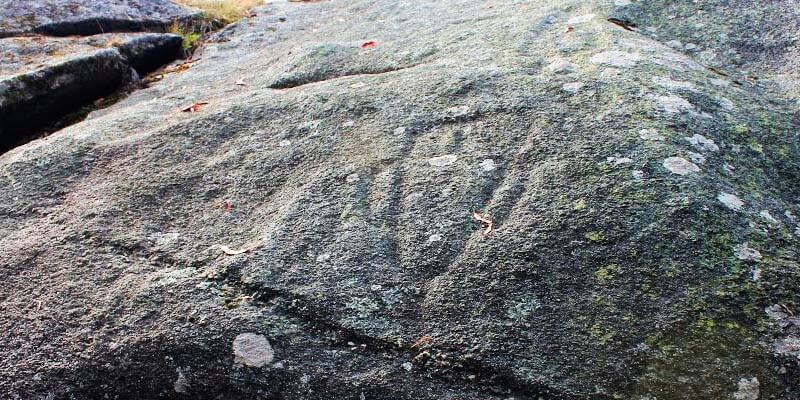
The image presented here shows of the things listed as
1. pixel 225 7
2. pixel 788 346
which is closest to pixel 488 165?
pixel 788 346

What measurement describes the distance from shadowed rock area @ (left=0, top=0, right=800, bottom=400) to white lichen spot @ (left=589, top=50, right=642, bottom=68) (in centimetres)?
3

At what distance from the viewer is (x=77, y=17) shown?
20.9ft

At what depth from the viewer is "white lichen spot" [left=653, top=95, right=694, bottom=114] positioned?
10.9ft

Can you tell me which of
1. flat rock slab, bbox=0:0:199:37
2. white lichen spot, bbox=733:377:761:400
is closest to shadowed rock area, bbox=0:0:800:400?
white lichen spot, bbox=733:377:761:400

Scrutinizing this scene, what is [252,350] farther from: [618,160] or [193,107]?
[193,107]

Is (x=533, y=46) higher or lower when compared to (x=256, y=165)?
higher

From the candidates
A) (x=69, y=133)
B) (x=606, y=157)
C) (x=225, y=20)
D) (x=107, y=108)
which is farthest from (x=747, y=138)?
(x=225, y=20)

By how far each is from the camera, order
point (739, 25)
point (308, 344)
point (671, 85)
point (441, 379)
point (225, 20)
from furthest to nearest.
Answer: point (225, 20)
point (739, 25)
point (671, 85)
point (308, 344)
point (441, 379)

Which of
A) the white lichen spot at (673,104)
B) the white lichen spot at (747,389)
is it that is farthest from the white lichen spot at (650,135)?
the white lichen spot at (747,389)

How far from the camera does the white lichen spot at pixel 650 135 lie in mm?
3084

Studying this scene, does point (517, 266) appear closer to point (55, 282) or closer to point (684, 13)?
point (55, 282)

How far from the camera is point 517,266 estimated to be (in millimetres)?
2631

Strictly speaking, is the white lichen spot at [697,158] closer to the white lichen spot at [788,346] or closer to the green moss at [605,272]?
the green moss at [605,272]

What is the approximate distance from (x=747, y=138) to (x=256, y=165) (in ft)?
8.43
